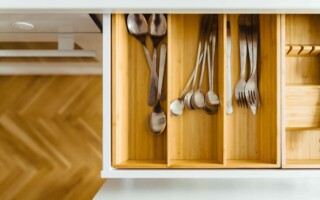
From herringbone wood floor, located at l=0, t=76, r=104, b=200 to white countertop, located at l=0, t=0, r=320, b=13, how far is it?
1284mm

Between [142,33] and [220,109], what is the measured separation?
1.19 ft

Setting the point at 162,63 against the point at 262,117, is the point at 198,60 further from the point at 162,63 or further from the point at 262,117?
the point at 262,117

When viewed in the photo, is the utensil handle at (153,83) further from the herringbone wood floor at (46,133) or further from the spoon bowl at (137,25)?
the herringbone wood floor at (46,133)

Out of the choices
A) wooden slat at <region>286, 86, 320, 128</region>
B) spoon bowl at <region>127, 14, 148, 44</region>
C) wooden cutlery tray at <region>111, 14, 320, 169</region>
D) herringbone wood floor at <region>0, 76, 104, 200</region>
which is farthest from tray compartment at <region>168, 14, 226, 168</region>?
herringbone wood floor at <region>0, 76, 104, 200</region>

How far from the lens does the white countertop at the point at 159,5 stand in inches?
38.1

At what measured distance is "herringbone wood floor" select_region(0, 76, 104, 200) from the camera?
2.23m

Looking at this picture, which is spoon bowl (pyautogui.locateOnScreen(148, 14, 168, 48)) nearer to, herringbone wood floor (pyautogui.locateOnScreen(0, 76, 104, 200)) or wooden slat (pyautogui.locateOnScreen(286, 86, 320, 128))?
wooden slat (pyautogui.locateOnScreen(286, 86, 320, 128))

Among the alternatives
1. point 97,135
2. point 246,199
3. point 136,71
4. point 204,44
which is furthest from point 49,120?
point 246,199

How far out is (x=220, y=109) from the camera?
1082mm

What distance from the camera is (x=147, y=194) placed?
111 centimetres

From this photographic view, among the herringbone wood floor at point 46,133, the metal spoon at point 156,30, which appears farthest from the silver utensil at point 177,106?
the herringbone wood floor at point 46,133

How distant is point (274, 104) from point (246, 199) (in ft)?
1.02

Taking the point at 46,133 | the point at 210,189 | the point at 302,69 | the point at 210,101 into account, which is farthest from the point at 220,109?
the point at 46,133

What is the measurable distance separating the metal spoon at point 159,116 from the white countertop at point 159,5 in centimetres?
21
